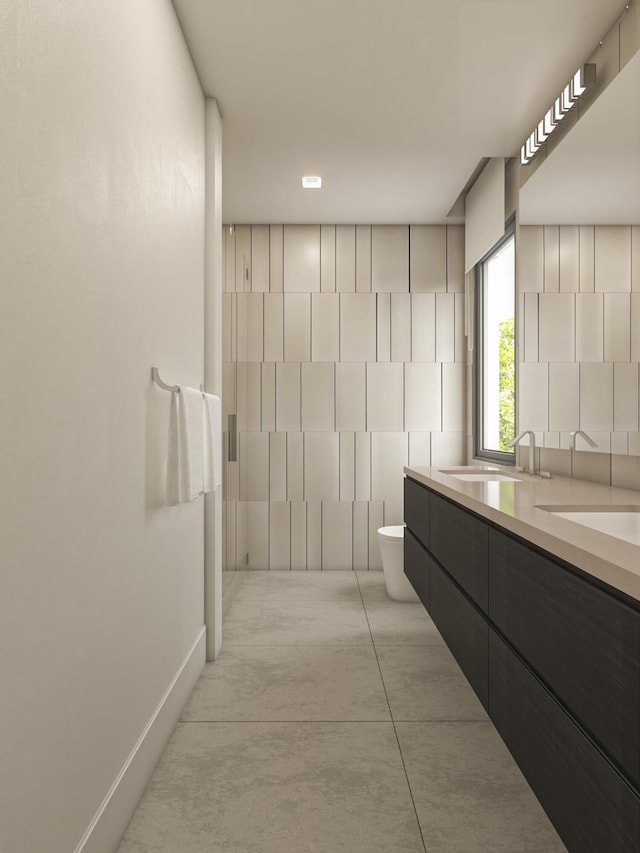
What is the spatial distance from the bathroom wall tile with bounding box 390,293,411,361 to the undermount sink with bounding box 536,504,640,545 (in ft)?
8.83

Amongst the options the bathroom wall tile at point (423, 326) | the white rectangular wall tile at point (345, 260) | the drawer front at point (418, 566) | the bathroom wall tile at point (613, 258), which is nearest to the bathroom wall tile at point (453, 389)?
the bathroom wall tile at point (423, 326)

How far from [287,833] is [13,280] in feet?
4.79

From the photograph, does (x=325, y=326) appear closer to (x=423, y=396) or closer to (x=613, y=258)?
(x=423, y=396)

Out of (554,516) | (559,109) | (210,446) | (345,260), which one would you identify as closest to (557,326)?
(559,109)

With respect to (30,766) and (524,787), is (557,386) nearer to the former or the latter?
(524,787)

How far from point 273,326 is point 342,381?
0.61m

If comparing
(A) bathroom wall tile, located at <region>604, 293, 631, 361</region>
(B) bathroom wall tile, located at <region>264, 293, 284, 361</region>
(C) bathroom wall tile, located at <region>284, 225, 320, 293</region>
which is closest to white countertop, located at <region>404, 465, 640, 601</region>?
(A) bathroom wall tile, located at <region>604, 293, 631, 361</region>

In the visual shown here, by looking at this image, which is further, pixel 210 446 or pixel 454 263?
pixel 454 263

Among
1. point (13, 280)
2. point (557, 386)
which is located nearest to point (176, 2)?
point (13, 280)

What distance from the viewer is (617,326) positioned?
223cm

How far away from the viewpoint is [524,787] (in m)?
1.82

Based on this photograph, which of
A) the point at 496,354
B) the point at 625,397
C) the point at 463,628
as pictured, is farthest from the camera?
the point at 496,354

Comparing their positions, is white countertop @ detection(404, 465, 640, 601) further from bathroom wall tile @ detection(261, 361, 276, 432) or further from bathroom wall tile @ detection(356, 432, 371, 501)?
bathroom wall tile @ detection(261, 361, 276, 432)

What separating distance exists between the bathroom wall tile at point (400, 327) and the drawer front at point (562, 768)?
2933 millimetres
